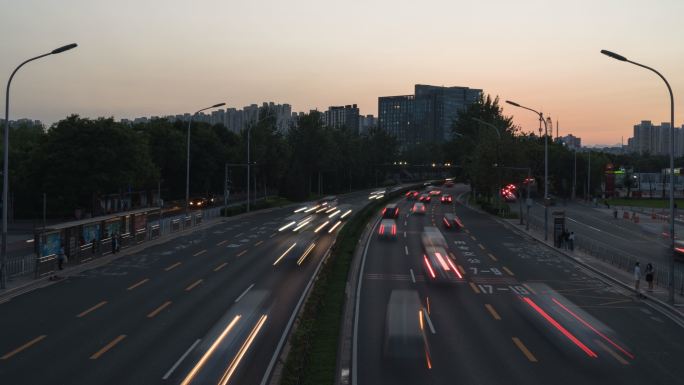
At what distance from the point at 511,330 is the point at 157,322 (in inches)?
539

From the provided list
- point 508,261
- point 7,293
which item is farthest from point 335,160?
point 7,293

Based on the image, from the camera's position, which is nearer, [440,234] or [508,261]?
[508,261]

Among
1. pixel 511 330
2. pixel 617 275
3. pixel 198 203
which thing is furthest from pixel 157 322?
pixel 198 203

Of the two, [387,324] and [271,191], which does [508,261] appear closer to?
[387,324]

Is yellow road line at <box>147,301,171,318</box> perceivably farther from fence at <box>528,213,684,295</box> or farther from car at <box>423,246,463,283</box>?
fence at <box>528,213,684,295</box>

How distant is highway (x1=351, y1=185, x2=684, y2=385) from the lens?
55.0 feet

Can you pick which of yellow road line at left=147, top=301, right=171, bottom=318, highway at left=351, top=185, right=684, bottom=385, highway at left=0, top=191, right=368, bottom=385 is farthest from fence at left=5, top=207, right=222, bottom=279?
highway at left=351, top=185, right=684, bottom=385

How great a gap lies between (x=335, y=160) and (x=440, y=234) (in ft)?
235

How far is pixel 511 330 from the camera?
21.3 m

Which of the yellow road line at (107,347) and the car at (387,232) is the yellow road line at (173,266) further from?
the car at (387,232)

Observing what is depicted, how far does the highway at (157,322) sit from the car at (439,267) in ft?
23.6

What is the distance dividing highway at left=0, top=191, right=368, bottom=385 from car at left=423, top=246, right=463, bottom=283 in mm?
7185

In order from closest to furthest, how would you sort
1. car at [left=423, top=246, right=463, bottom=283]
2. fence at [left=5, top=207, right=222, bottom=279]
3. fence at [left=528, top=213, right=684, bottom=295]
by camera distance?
fence at [left=5, top=207, right=222, bottom=279]
fence at [left=528, top=213, right=684, bottom=295]
car at [left=423, top=246, right=463, bottom=283]

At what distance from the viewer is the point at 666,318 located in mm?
24219
